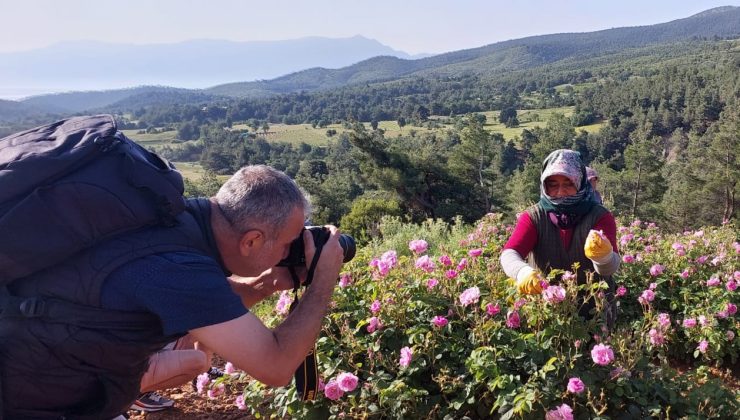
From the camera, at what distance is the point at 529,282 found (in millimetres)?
2121

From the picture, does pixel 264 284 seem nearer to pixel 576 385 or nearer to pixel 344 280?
pixel 344 280

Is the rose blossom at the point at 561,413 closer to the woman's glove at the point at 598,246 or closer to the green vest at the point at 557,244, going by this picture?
the woman's glove at the point at 598,246

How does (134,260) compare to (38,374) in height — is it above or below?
above

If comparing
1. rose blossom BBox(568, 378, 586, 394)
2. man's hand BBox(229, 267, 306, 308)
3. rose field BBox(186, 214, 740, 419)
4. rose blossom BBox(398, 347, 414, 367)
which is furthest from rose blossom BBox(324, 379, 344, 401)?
rose blossom BBox(568, 378, 586, 394)

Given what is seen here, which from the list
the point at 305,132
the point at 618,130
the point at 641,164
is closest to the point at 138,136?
the point at 305,132

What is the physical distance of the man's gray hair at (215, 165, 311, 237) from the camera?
1.52 meters

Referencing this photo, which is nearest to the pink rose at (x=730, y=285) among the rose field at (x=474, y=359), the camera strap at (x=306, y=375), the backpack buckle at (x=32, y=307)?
the rose field at (x=474, y=359)

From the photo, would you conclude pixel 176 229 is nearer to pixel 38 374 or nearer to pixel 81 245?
pixel 81 245

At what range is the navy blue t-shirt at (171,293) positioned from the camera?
50.2 inches

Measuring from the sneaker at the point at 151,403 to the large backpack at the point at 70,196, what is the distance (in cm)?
161

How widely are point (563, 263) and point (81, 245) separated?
215 centimetres

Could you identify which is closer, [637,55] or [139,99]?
[637,55]

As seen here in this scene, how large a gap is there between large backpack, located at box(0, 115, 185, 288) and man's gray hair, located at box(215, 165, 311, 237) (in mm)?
163

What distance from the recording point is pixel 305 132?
9675 centimetres
